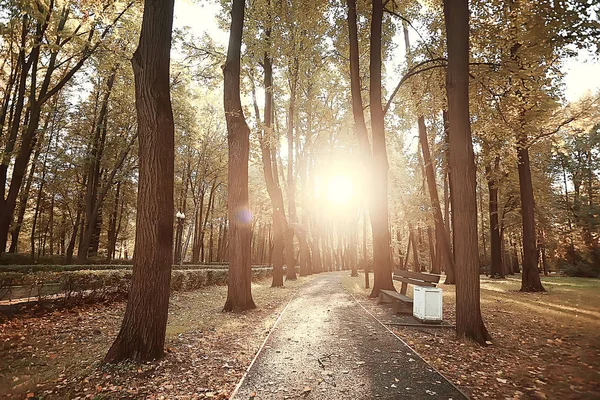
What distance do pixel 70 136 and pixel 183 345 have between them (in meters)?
22.5

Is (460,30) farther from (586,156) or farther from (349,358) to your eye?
(586,156)

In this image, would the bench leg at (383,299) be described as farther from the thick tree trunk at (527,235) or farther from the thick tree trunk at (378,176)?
the thick tree trunk at (527,235)

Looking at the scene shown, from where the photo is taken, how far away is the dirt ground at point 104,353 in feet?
12.6

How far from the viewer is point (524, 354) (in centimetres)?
521

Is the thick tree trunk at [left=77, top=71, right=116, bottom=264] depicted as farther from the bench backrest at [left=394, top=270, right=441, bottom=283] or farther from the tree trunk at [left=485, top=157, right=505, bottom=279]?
the tree trunk at [left=485, top=157, right=505, bottom=279]

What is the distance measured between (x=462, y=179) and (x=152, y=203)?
18.0 ft

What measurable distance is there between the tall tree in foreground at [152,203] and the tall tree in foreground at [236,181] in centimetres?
376

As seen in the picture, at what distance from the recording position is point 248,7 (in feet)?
46.3

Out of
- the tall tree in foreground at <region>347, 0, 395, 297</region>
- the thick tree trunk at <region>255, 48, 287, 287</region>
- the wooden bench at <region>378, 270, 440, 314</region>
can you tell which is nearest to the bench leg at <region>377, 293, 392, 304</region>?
the wooden bench at <region>378, 270, 440, 314</region>

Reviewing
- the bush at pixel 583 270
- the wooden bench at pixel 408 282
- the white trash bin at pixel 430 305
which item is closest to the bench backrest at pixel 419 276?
the wooden bench at pixel 408 282

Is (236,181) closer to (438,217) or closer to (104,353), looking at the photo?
(104,353)

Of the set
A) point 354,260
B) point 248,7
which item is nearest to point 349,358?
point 248,7

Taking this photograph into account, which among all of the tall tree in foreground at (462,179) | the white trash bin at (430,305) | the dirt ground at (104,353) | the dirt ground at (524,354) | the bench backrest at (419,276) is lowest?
the dirt ground at (104,353)

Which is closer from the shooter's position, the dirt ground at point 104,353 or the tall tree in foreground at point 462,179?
the dirt ground at point 104,353
